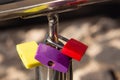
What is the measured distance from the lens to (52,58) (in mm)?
360

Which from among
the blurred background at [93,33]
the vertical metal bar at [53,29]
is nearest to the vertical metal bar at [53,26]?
the vertical metal bar at [53,29]

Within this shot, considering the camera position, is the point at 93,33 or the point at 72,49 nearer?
the point at 72,49

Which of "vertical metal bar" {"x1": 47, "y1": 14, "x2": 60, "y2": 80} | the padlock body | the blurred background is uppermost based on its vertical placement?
"vertical metal bar" {"x1": 47, "y1": 14, "x2": 60, "y2": 80}

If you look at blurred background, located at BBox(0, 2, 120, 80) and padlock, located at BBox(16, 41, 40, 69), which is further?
blurred background, located at BBox(0, 2, 120, 80)

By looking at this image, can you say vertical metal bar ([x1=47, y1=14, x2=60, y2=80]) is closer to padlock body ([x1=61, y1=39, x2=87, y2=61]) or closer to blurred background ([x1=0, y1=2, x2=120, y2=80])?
padlock body ([x1=61, y1=39, x2=87, y2=61])

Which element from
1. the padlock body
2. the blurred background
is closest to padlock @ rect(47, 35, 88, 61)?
the padlock body

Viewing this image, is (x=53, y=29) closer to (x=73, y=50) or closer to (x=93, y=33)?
(x=73, y=50)

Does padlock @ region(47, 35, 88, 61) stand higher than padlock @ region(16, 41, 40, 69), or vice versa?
padlock @ region(47, 35, 88, 61)

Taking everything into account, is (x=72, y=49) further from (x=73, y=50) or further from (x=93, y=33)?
(x=93, y=33)

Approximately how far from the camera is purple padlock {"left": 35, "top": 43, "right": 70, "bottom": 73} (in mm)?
360

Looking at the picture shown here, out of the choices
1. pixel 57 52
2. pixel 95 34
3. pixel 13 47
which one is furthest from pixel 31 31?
pixel 57 52

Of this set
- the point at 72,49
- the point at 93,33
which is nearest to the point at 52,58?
the point at 72,49

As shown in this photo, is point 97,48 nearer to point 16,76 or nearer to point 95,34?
point 95,34

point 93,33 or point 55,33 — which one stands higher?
point 55,33
